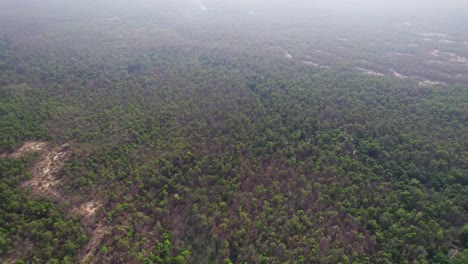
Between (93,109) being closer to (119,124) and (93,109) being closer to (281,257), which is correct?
(119,124)

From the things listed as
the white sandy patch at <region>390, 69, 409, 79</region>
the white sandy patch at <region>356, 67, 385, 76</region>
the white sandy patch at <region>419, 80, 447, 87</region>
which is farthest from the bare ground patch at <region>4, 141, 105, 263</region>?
the white sandy patch at <region>390, 69, 409, 79</region>

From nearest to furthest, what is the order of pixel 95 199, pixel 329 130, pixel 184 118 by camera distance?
pixel 95 199 → pixel 329 130 → pixel 184 118

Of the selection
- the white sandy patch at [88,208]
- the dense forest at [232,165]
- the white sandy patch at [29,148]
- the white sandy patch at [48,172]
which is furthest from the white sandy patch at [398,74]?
the white sandy patch at [29,148]

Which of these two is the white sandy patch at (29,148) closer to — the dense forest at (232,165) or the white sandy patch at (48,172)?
the dense forest at (232,165)

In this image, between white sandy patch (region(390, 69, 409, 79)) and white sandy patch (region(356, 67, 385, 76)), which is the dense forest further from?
white sandy patch (region(390, 69, 409, 79))

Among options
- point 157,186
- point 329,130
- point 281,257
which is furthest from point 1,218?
point 329,130

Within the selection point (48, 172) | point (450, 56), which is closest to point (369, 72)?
point (450, 56)

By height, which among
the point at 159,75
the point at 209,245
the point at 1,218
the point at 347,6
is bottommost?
the point at 209,245

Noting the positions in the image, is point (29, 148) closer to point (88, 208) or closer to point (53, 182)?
point (53, 182)
